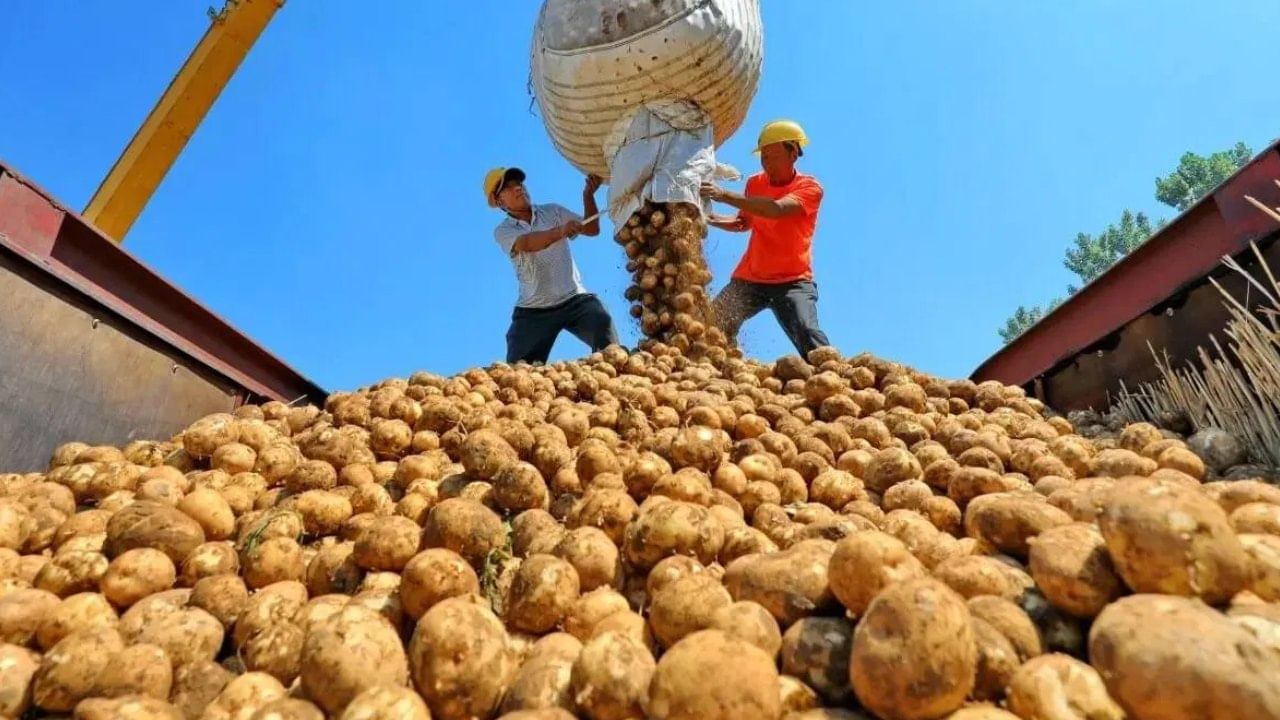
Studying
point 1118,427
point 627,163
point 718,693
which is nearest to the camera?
point 718,693

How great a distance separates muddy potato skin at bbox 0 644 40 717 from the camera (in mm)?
1668

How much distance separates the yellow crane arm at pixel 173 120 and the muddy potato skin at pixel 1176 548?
12.5 meters

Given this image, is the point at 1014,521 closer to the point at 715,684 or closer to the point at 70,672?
the point at 715,684

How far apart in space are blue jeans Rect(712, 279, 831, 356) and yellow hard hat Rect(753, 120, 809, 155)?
4.33ft

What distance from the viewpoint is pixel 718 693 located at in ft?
4.25

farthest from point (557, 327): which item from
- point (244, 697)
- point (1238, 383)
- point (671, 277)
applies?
point (244, 697)

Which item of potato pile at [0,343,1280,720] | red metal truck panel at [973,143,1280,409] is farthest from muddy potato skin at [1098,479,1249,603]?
red metal truck panel at [973,143,1280,409]

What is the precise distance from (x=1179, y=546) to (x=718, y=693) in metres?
0.95

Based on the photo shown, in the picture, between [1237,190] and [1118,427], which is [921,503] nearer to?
[1118,427]

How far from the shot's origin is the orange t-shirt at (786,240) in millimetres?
6867

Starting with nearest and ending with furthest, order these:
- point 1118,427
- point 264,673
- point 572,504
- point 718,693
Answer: point 718,693
point 264,673
point 572,504
point 1118,427

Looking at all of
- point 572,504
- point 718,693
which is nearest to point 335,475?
point 572,504

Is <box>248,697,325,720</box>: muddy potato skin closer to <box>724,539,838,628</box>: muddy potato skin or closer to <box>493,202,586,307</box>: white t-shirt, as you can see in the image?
<box>724,539,838,628</box>: muddy potato skin

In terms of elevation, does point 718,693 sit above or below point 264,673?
below
